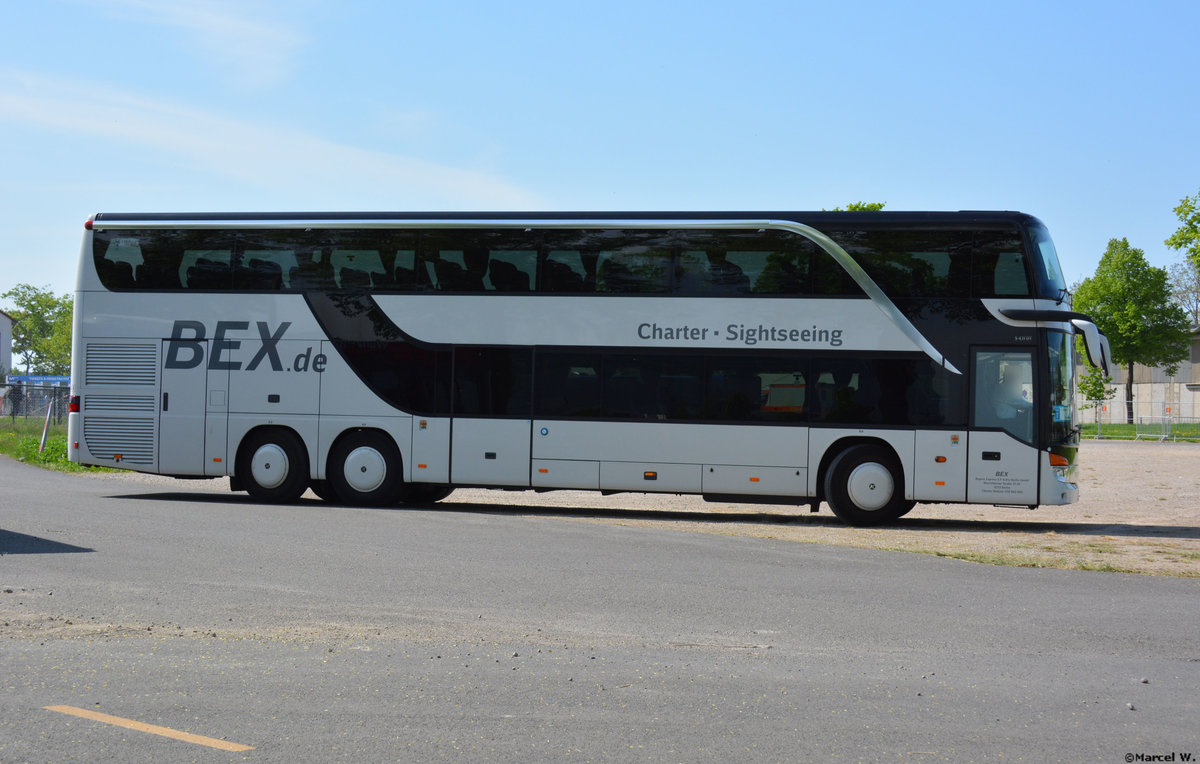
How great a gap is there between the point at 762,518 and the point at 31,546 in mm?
10140

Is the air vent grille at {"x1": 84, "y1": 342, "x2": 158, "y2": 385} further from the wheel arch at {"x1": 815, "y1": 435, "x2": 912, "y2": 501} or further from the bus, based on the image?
the wheel arch at {"x1": 815, "y1": 435, "x2": 912, "y2": 501}

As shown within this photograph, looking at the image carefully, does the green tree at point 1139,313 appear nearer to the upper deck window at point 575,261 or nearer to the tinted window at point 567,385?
the upper deck window at point 575,261

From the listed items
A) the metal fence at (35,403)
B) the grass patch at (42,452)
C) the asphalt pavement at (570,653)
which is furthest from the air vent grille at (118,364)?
the metal fence at (35,403)

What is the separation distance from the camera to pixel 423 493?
1922 centimetres

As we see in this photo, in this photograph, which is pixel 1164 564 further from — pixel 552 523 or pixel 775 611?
pixel 552 523

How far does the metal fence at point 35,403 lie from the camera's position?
37656 millimetres

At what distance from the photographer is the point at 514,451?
17.2 metres

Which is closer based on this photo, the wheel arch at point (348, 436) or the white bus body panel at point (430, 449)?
the white bus body panel at point (430, 449)

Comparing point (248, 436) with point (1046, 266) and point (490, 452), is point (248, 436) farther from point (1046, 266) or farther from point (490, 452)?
point (1046, 266)

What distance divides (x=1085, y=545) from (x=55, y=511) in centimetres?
1288

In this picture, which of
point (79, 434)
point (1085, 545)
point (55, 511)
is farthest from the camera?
point (79, 434)

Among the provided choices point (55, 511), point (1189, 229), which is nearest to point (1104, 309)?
point (1189, 229)

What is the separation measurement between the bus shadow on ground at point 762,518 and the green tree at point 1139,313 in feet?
191

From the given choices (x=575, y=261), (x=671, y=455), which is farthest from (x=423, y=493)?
(x=575, y=261)
